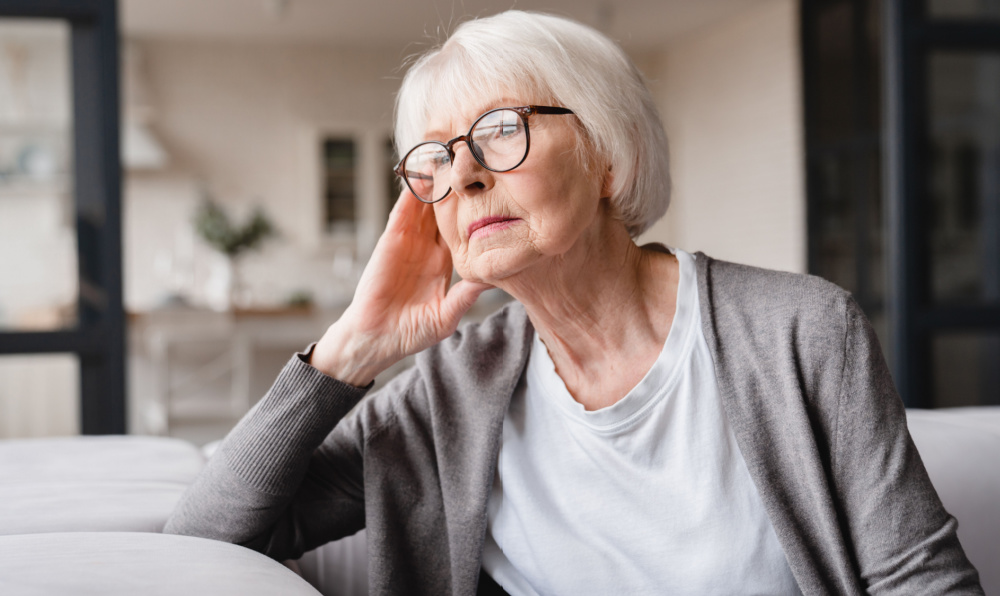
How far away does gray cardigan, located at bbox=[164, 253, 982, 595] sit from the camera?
0.92 meters

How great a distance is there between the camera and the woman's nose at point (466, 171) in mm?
1035

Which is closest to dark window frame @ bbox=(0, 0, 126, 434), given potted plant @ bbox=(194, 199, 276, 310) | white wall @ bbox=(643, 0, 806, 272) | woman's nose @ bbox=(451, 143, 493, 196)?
woman's nose @ bbox=(451, 143, 493, 196)

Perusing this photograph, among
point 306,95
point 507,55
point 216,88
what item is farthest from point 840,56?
point 507,55

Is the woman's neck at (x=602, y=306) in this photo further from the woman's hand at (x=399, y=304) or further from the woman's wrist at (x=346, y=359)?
the woman's wrist at (x=346, y=359)

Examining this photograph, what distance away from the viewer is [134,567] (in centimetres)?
72

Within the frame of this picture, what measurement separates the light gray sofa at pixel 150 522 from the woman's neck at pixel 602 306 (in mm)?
434

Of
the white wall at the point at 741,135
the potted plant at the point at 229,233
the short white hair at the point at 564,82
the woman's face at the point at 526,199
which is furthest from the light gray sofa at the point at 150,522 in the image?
the white wall at the point at 741,135

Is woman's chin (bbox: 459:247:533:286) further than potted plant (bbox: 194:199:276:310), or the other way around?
potted plant (bbox: 194:199:276:310)

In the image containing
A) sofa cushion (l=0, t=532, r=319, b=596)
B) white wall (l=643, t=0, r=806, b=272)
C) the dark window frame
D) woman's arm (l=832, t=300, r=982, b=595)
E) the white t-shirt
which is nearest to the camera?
sofa cushion (l=0, t=532, r=319, b=596)

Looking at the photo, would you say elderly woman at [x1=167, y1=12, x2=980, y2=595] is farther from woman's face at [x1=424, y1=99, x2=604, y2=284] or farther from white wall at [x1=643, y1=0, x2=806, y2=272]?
white wall at [x1=643, y1=0, x2=806, y2=272]

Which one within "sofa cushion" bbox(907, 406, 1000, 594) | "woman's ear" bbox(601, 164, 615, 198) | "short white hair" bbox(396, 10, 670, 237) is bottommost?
"sofa cushion" bbox(907, 406, 1000, 594)

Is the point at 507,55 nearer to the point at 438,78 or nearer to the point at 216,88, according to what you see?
the point at 438,78

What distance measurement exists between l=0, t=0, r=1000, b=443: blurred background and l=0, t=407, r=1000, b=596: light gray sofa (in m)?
0.61

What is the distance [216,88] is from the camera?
6.67 meters
